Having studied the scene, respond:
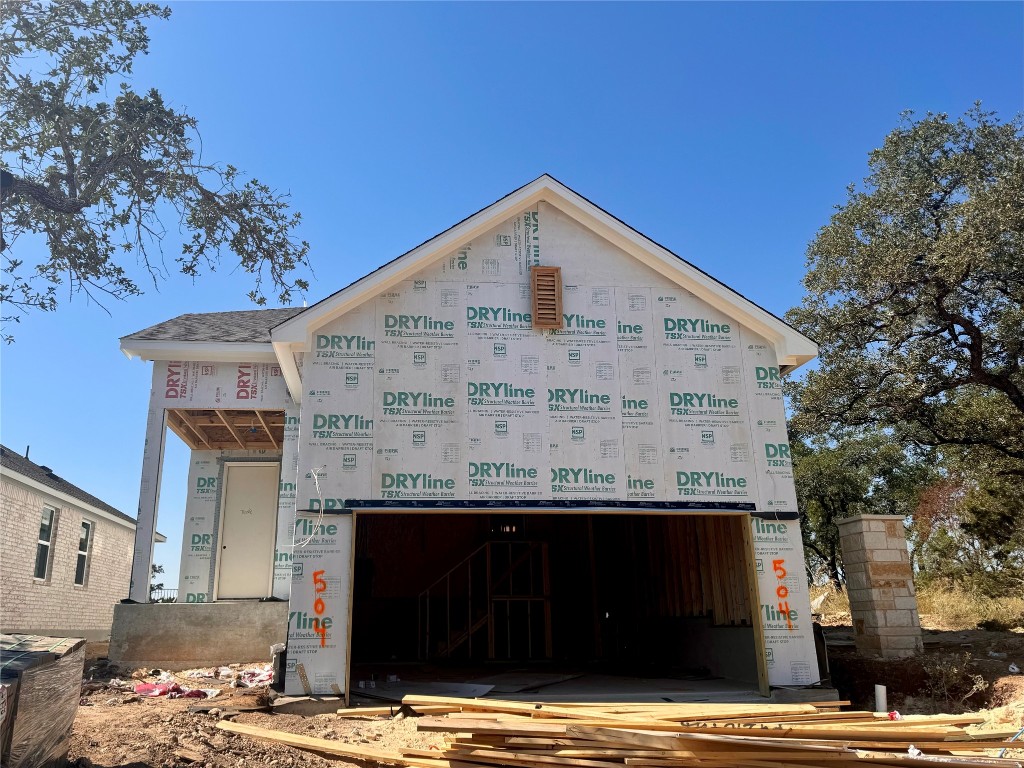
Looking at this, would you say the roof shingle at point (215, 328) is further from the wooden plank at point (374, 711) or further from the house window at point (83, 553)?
the house window at point (83, 553)

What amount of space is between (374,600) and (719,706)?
10240 millimetres

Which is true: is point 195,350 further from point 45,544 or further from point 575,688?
point 45,544

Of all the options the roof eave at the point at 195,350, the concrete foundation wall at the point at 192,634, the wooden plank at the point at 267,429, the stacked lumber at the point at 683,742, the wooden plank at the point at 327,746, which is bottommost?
the wooden plank at the point at 327,746

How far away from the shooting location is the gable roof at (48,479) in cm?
1687

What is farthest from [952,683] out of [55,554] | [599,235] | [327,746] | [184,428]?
[55,554]

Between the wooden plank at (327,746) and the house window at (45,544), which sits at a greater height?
the house window at (45,544)

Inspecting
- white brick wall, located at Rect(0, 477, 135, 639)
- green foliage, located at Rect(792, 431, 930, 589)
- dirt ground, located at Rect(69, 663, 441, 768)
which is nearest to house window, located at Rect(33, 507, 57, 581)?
white brick wall, located at Rect(0, 477, 135, 639)

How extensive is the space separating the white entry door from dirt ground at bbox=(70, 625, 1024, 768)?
321cm

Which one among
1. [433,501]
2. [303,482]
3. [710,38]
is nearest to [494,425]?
[433,501]

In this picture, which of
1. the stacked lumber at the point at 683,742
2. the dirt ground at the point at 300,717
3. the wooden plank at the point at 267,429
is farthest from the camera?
the wooden plank at the point at 267,429

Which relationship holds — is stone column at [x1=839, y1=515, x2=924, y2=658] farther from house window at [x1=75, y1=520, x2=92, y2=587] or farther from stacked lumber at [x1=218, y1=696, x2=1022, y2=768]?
house window at [x1=75, y1=520, x2=92, y2=587]

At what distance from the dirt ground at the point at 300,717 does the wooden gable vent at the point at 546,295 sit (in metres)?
5.51

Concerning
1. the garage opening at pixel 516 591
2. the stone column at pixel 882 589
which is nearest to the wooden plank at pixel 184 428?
the garage opening at pixel 516 591

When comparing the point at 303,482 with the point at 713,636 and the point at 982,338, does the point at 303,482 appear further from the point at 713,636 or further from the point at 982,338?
the point at 982,338
